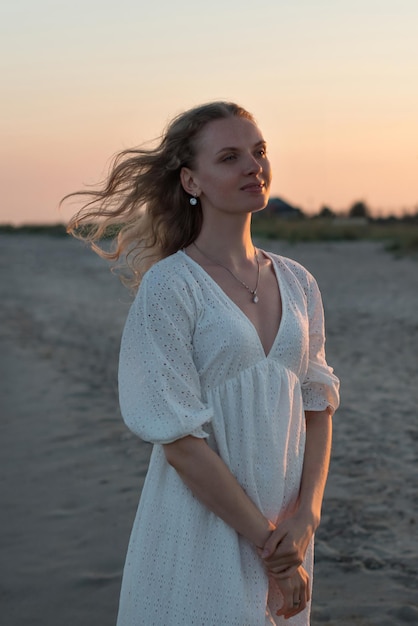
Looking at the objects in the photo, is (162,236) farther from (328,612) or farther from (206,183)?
(328,612)

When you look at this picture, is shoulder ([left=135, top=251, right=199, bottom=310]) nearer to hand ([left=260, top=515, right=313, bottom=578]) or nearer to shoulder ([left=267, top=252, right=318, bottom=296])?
shoulder ([left=267, top=252, right=318, bottom=296])

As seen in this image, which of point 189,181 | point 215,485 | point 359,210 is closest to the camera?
point 215,485

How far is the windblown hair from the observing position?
8.73ft

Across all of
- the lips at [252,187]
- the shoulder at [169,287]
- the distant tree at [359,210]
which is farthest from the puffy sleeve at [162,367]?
the distant tree at [359,210]

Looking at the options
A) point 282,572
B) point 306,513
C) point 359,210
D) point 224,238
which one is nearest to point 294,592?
point 282,572

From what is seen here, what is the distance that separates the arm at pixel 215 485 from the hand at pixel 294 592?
Result: 0.14 m

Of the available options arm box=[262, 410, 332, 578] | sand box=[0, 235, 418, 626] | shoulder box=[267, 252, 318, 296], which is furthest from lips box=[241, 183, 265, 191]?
sand box=[0, 235, 418, 626]

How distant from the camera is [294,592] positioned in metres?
2.47

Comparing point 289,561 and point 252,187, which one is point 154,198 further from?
point 289,561

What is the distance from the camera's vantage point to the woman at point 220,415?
239 centimetres

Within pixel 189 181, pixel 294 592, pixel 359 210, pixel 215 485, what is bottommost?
pixel 359 210

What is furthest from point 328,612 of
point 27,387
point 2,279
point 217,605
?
point 2,279

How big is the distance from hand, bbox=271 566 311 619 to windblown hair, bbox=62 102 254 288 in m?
0.95

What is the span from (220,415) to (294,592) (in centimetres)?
49
